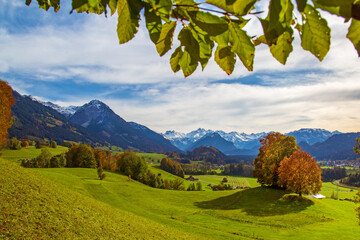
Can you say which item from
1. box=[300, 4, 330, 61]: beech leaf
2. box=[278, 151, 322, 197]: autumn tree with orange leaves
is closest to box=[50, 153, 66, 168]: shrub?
box=[278, 151, 322, 197]: autumn tree with orange leaves

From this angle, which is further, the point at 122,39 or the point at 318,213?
the point at 318,213

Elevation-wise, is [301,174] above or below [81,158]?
above

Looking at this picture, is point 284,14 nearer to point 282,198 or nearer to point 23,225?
point 23,225

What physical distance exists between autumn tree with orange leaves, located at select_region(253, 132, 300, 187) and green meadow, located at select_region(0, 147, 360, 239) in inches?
106

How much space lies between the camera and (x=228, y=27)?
81 centimetres

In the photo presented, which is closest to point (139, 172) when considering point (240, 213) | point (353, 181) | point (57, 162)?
point (57, 162)

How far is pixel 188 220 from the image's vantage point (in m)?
23.6

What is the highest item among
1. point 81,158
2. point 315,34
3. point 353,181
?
point 315,34

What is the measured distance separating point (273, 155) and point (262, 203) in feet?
24.9

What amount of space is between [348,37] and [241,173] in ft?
521

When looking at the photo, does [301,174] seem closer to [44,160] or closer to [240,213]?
[240,213]

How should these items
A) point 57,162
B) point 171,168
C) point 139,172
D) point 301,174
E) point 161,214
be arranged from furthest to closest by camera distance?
1. point 171,168
2. point 139,172
3. point 57,162
4. point 301,174
5. point 161,214

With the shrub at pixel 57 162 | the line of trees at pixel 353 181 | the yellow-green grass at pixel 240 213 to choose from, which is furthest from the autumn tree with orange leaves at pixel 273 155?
the line of trees at pixel 353 181

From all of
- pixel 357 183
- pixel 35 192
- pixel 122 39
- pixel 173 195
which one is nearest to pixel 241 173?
pixel 357 183
